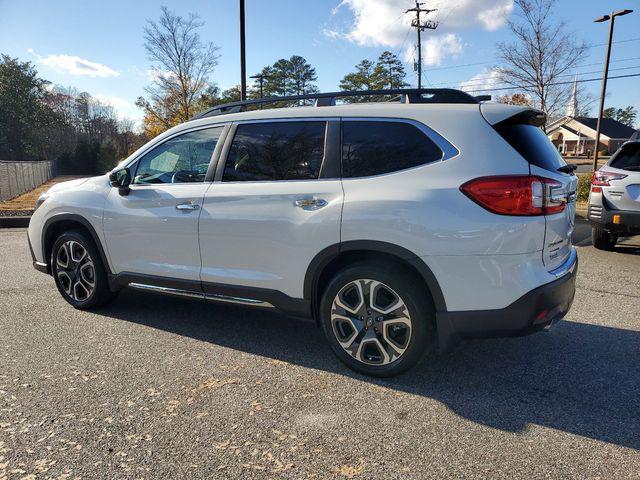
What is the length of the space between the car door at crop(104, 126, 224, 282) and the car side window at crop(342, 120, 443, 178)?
1.18 metres

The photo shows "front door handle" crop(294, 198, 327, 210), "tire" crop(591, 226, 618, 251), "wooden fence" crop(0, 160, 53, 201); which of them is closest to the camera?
"front door handle" crop(294, 198, 327, 210)

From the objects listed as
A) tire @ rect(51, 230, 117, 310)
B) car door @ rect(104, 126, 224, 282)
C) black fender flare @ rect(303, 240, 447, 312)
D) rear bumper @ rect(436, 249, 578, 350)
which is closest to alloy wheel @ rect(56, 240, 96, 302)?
tire @ rect(51, 230, 117, 310)

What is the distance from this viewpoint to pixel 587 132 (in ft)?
211

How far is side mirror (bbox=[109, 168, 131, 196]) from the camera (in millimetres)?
4250

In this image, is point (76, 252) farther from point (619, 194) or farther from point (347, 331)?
point (619, 194)

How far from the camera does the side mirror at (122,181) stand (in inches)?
167

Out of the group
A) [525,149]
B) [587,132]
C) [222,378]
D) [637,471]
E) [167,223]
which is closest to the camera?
[637,471]

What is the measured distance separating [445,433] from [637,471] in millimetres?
877

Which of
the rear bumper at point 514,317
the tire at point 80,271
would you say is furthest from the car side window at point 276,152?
the tire at point 80,271

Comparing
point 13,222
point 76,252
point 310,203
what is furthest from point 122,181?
point 13,222

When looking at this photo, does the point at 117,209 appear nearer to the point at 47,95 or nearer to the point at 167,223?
the point at 167,223

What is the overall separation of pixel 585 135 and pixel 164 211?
243 feet

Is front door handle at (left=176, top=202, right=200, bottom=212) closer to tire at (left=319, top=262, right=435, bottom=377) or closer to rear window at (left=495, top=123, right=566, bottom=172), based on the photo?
tire at (left=319, top=262, right=435, bottom=377)

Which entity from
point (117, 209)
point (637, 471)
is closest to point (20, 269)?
point (117, 209)
